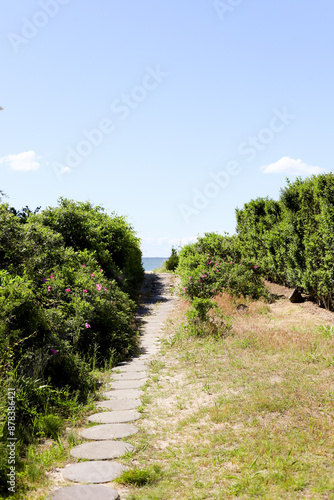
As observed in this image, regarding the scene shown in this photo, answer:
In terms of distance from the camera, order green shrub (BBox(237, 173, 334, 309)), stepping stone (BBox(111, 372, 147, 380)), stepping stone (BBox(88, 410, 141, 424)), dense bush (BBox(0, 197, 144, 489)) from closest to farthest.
Answer: 1. dense bush (BBox(0, 197, 144, 489))
2. stepping stone (BBox(88, 410, 141, 424))
3. stepping stone (BBox(111, 372, 147, 380))
4. green shrub (BBox(237, 173, 334, 309))

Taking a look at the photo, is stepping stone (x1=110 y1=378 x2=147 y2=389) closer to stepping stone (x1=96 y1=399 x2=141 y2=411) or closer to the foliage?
stepping stone (x1=96 y1=399 x2=141 y2=411)

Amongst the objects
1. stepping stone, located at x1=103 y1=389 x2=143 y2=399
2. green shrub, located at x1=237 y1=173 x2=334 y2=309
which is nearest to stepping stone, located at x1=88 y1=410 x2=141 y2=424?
stepping stone, located at x1=103 y1=389 x2=143 y2=399

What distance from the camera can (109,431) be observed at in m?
4.58

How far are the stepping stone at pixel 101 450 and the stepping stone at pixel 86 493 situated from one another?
555 millimetres

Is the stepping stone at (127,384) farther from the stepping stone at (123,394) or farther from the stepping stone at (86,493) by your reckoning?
the stepping stone at (86,493)

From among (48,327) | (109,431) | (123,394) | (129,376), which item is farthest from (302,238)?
(109,431)

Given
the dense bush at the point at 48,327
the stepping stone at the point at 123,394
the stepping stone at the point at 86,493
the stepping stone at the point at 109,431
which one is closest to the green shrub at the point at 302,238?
the dense bush at the point at 48,327

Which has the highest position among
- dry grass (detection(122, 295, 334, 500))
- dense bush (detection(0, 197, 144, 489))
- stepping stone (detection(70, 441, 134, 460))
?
dense bush (detection(0, 197, 144, 489))

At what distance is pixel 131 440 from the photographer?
4.32 metres

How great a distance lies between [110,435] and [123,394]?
1399 mm

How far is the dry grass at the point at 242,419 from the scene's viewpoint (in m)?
3.32

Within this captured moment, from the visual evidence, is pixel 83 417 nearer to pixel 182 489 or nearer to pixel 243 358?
pixel 182 489

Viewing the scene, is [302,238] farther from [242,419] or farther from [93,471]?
[93,471]

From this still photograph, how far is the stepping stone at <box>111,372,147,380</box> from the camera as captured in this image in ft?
21.7
